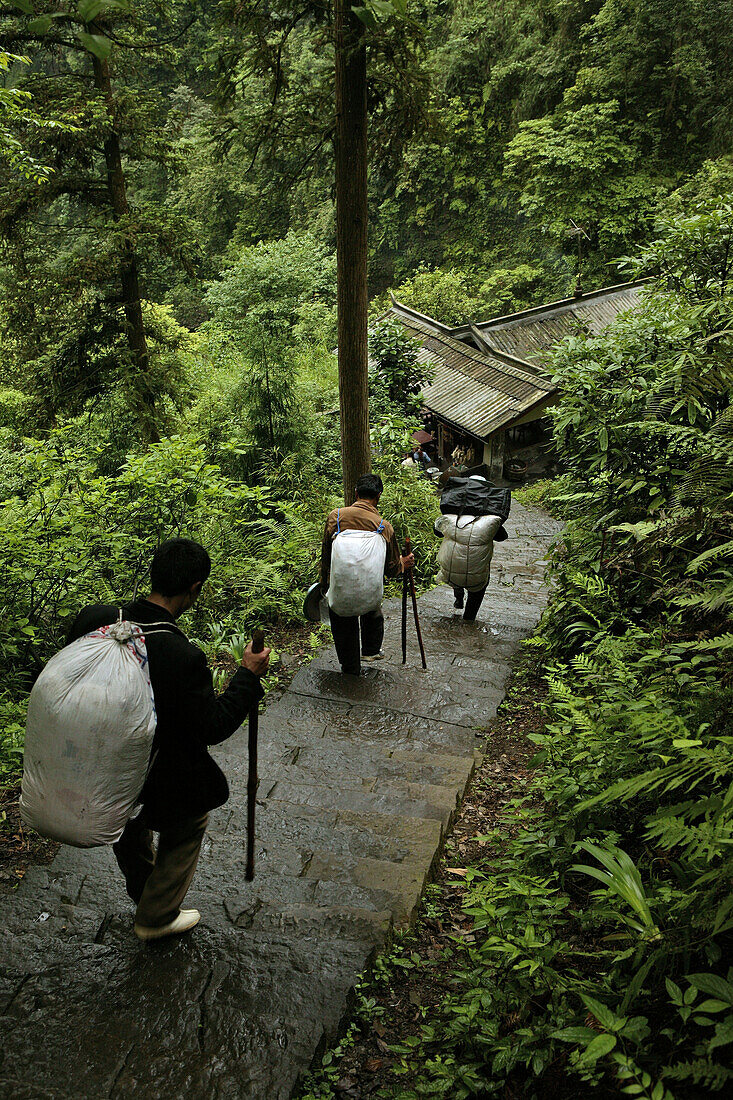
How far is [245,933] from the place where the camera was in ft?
9.55

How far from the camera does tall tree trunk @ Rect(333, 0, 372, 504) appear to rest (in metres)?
6.43

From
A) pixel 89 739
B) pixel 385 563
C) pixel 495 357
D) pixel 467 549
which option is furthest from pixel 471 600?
pixel 495 357

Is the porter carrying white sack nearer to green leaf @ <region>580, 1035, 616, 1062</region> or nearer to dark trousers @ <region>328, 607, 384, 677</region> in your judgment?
dark trousers @ <region>328, 607, 384, 677</region>

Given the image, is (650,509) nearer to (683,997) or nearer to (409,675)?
(409,675)

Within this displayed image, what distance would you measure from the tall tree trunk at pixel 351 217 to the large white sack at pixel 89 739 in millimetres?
5412

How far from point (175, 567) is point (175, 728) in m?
0.65

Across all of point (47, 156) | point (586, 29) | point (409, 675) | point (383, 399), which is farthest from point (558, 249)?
point (409, 675)

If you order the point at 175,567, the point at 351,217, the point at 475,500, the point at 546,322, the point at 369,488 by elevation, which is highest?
the point at 351,217

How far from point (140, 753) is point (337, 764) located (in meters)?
2.33

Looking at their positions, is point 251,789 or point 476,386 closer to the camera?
point 251,789

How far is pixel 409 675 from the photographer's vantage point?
602 centimetres

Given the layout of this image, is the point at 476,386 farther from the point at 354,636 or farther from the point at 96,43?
the point at 96,43

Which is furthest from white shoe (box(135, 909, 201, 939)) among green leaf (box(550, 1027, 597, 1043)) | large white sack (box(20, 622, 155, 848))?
green leaf (box(550, 1027, 597, 1043))

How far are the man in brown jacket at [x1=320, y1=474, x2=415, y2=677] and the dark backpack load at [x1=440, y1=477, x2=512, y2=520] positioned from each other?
1.23 metres
